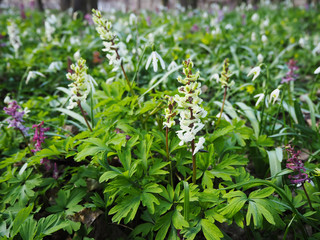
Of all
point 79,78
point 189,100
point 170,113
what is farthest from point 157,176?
point 79,78

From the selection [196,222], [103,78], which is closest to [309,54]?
[103,78]

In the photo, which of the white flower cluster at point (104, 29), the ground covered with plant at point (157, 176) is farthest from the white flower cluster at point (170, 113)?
the white flower cluster at point (104, 29)

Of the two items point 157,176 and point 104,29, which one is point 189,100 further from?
point 104,29

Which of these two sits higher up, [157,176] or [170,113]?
[170,113]

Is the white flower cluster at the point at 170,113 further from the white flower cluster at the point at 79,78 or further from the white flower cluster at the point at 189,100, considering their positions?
the white flower cluster at the point at 79,78

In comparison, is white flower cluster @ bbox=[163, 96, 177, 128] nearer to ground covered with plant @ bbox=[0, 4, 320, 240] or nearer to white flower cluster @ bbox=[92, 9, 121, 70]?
ground covered with plant @ bbox=[0, 4, 320, 240]

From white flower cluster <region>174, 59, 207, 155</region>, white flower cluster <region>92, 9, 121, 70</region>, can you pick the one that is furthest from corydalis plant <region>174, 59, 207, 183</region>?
white flower cluster <region>92, 9, 121, 70</region>

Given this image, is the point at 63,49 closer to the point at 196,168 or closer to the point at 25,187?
the point at 25,187

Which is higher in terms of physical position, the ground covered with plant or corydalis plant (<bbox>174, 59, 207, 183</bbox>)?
corydalis plant (<bbox>174, 59, 207, 183</bbox>)

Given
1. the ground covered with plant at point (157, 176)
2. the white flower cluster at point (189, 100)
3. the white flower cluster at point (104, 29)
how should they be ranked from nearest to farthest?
the white flower cluster at point (189, 100), the ground covered with plant at point (157, 176), the white flower cluster at point (104, 29)

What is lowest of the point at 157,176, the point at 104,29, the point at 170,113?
the point at 157,176

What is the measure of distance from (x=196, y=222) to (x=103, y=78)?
9.20 feet

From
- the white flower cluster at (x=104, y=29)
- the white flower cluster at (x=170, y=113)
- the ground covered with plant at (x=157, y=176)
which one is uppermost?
the white flower cluster at (x=104, y=29)

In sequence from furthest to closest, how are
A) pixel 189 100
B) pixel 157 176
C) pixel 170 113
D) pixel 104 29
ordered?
1. pixel 104 29
2. pixel 157 176
3. pixel 170 113
4. pixel 189 100
